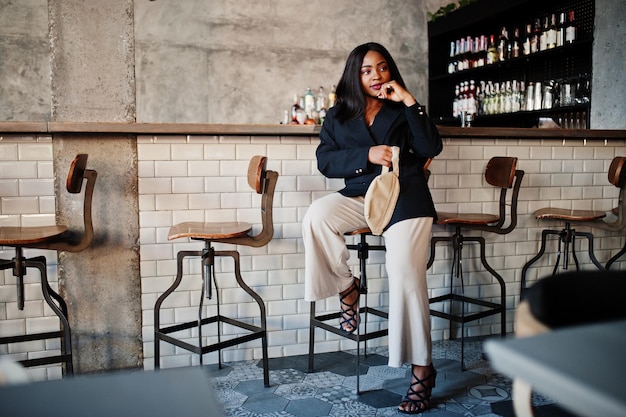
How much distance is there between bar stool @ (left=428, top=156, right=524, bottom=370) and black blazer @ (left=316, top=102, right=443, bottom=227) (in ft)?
1.22

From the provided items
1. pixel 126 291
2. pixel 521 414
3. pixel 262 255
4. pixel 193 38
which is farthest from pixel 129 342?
Result: pixel 193 38

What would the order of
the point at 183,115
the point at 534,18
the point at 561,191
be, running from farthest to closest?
the point at 183,115 → the point at 534,18 → the point at 561,191

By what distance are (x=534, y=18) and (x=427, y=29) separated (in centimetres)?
192

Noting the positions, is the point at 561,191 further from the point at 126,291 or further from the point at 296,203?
the point at 126,291

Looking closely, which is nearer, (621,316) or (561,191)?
(621,316)

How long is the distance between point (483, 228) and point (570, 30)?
3055mm

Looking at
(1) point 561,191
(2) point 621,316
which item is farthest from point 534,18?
(2) point 621,316

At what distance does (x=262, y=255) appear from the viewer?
334cm

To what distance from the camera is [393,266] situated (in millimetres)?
2658

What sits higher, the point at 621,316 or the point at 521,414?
the point at 621,316

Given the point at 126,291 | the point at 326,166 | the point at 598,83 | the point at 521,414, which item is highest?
the point at 598,83

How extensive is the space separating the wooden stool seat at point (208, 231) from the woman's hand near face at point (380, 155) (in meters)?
0.65

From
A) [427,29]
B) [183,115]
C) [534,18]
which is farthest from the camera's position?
[427,29]

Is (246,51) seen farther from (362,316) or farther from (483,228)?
(483,228)
